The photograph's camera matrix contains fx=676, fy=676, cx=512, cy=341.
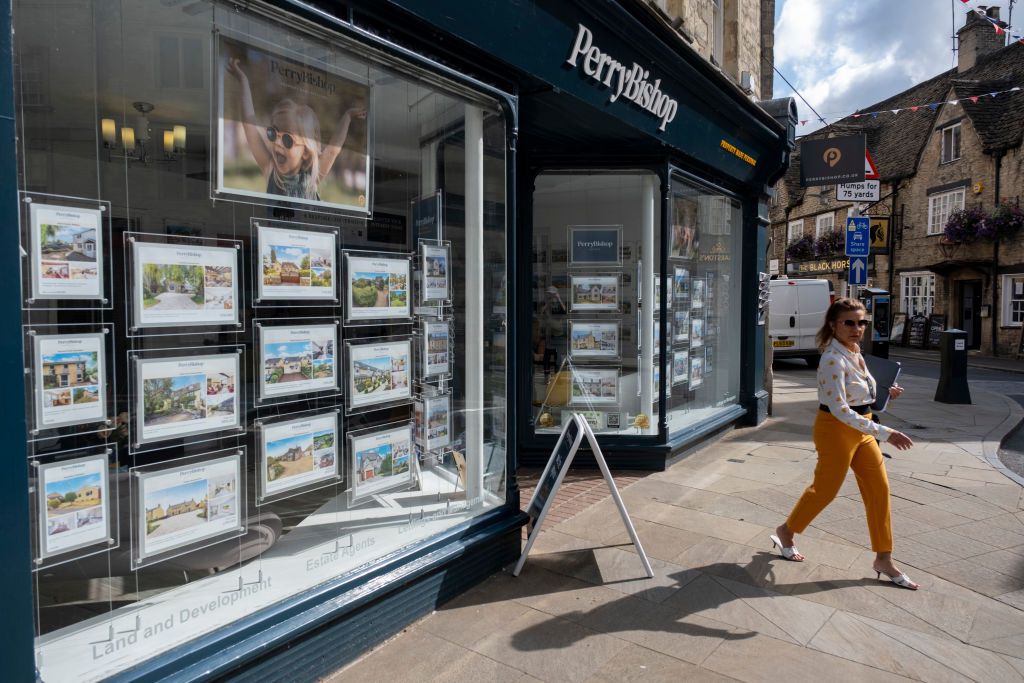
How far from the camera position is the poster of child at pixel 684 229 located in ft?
23.7

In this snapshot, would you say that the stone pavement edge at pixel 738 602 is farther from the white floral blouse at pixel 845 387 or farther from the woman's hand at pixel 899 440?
the white floral blouse at pixel 845 387

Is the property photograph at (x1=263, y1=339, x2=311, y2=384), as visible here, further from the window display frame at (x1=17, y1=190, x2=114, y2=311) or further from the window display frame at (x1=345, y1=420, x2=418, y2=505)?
the window display frame at (x1=17, y1=190, x2=114, y2=311)

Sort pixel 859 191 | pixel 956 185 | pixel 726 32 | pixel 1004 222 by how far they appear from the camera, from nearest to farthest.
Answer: pixel 726 32 → pixel 859 191 → pixel 1004 222 → pixel 956 185

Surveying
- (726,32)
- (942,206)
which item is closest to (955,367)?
(726,32)

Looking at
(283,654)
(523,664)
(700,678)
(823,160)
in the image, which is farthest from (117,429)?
(823,160)

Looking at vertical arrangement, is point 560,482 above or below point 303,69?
below

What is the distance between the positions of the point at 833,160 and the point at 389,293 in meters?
8.60

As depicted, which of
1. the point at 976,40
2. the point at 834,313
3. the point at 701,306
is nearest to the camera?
the point at 834,313

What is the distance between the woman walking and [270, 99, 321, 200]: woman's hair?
2.99m

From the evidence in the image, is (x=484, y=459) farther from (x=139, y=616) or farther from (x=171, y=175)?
(x=171, y=175)

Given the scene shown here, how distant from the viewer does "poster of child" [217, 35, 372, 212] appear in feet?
9.53

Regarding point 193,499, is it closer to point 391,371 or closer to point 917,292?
point 391,371

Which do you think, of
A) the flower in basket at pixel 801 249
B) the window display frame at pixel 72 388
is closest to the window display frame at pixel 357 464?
the window display frame at pixel 72 388

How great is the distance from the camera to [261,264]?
2.98 metres
